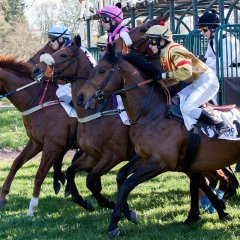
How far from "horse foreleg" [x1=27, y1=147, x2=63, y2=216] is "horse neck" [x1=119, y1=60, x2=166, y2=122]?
187 centimetres

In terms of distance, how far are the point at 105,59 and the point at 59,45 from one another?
2.51m

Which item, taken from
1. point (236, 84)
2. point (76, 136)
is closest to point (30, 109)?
point (76, 136)

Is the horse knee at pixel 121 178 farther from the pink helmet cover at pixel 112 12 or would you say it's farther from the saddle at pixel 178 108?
the pink helmet cover at pixel 112 12

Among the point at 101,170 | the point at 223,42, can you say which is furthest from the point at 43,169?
the point at 223,42

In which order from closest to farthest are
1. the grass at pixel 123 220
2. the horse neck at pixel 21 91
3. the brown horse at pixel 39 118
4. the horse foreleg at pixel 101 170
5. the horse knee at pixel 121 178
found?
the grass at pixel 123 220, the horse knee at pixel 121 178, the horse foreleg at pixel 101 170, the brown horse at pixel 39 118, the horse neck at pixel 21 91

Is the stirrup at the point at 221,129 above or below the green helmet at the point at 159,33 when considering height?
below

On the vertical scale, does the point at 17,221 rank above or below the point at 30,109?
below

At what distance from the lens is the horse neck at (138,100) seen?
6.09 m

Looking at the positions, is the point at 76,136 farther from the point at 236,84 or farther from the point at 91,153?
the point at 236,84

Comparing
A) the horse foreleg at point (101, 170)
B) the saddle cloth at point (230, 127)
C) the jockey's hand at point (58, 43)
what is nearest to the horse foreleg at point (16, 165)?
the horse foreleg at point (101, 170)

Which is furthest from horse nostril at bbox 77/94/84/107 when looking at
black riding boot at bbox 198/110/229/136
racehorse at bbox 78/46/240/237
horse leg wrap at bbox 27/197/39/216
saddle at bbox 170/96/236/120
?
horse leg wrap at bbox 27/197/39/216

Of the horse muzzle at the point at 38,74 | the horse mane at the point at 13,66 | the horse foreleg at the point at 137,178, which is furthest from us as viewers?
the horse mane at the point at 13,66

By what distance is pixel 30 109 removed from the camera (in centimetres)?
791

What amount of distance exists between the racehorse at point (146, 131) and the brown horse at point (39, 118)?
1.83 meters
